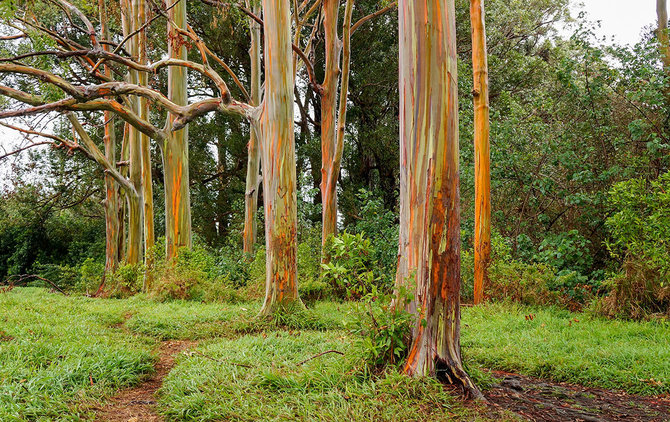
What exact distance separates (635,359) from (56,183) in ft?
65.6

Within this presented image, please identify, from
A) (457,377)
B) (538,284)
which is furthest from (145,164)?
(457,377)

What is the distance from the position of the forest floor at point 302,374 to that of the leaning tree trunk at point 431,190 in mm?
404

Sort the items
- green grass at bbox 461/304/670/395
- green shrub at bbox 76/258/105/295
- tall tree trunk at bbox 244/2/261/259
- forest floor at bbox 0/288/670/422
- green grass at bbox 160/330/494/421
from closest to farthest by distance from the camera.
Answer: green grass at bbox 160/330/494/421, forest floor at bbox 0/288/670/422, green grass at bbox 461/304/670/395, tall tree trunk at bbox 244/2/261/259, green shrub at bbox 76/258/105/295

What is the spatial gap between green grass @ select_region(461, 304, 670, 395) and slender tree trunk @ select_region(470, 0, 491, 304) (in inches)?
55.3

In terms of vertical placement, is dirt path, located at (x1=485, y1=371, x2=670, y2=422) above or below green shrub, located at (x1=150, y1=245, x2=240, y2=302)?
below

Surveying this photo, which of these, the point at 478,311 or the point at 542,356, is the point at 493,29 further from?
the point at 542,356

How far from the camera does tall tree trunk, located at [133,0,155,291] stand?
10586mm

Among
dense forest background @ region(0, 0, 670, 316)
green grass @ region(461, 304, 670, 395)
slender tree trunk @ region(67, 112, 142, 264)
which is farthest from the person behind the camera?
slender tree trunk @ region(67, 112, 142, 264)

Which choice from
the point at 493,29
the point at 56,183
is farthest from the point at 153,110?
the point at 493,29

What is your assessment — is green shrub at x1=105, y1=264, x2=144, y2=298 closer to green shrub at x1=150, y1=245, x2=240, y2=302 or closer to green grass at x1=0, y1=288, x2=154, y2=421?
green shrub at x1=150, y1=245, x2=240, y2=302

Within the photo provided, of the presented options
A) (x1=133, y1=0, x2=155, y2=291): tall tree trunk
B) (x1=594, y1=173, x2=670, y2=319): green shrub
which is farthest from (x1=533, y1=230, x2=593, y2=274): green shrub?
(x1=133, y1=0, x2=155, y2=291): tall tree trunk

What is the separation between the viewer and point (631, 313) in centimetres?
631

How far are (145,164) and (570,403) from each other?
1170 centimetres

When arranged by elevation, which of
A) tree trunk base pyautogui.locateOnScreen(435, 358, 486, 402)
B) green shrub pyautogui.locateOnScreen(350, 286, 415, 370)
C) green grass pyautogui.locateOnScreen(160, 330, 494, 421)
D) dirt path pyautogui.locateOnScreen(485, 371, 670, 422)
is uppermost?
green shrub pyautogui.locateOnScreen(350, 286, 415, 370)
